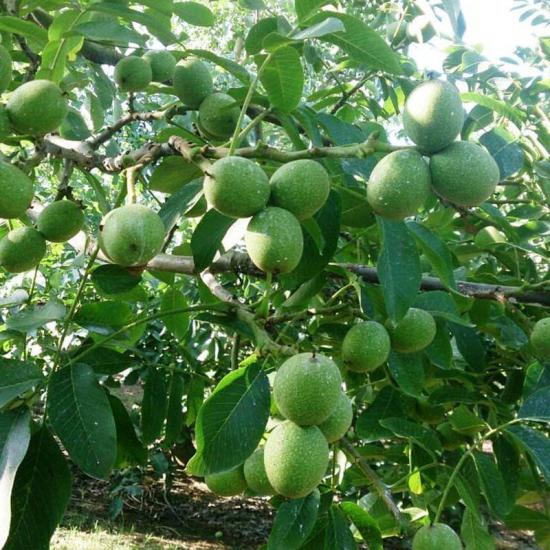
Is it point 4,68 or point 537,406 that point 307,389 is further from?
point 4,68

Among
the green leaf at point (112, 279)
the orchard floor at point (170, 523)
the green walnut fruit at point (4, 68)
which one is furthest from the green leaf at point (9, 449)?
the orchard floor at point (170, 523)

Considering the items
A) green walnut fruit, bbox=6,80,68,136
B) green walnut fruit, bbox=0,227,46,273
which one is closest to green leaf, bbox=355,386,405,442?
green walnut fruit, bbox=0,227,46,273

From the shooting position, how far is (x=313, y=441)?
41.1 inches

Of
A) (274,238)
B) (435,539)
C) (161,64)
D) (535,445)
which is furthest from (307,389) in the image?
(161,64)

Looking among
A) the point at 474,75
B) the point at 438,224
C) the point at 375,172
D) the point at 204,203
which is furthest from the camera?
the point at 474,75

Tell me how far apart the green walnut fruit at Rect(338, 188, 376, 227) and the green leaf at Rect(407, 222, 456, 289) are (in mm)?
126

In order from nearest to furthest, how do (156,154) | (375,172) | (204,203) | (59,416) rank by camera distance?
(375,172)
(59,416)
(156,154)
(204,203)

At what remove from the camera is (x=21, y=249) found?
4.59 feet

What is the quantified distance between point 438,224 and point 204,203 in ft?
3.11

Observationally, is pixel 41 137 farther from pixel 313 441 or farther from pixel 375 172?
pixel 313 441

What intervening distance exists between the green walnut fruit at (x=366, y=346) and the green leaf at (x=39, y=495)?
1.98 feet

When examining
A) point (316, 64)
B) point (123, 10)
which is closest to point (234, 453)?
point (123, 10)

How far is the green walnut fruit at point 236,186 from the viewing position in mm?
978

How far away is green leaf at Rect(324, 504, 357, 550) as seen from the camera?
122cm
